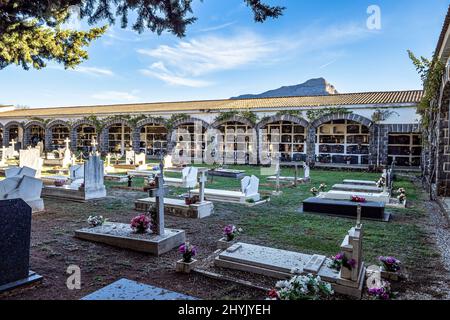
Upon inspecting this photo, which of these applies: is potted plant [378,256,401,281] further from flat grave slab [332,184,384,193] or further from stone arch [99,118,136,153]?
stone arch [99,118,136,153]

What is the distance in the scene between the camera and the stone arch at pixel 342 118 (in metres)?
18.3

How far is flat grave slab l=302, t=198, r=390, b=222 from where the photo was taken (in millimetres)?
7336

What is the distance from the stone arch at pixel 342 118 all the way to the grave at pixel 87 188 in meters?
14.1

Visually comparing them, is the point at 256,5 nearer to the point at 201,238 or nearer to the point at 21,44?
the point at 201,238

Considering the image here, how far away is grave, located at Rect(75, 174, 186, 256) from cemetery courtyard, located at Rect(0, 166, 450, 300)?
0.13m

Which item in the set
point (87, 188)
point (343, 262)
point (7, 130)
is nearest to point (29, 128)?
point (7, 130)

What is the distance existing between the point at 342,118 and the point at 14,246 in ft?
60.6

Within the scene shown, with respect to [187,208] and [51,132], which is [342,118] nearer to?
[187,208]

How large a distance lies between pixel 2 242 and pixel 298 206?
22.7 feet

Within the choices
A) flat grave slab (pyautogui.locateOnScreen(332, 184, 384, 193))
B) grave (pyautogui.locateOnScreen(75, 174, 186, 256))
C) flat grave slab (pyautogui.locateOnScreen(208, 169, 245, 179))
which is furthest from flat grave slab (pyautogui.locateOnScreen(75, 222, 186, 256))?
flat grave slab (pyautogui.locateOnScreen(208, 169, 245, 179))

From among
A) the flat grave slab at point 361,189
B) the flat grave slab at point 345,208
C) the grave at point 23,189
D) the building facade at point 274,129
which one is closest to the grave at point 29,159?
the building facade at point 274,129

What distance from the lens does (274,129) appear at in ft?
75.1

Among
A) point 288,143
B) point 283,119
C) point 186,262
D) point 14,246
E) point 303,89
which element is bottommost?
point 186,262
